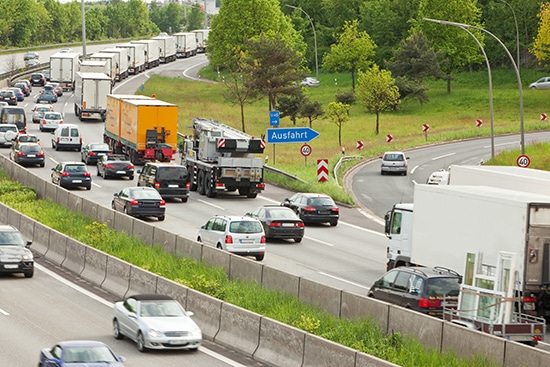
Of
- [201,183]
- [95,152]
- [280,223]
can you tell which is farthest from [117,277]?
[95,152]

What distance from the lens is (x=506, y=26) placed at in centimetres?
12756

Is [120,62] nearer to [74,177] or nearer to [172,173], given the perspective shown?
[74,177]

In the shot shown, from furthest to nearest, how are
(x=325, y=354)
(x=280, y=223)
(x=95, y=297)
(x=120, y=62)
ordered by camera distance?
(x=120, y=62), (x=280, y=223), (x=95, y=297), (x=325, y=354)

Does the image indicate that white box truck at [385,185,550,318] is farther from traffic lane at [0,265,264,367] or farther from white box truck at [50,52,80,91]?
white box truck at [50,52,80,91]

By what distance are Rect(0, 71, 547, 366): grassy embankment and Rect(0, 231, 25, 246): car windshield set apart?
3.23m

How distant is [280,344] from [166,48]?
5198 inches

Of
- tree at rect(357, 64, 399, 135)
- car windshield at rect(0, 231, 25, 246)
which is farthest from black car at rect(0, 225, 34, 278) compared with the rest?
tree at rect(357, 64, 399, 135)

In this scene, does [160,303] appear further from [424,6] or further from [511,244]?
[424,6]

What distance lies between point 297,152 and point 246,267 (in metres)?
46.9

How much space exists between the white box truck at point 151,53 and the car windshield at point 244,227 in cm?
10164

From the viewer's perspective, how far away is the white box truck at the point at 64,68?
368 ft

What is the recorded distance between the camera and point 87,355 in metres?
19.0

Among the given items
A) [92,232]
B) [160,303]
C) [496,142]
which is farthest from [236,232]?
[496,142]

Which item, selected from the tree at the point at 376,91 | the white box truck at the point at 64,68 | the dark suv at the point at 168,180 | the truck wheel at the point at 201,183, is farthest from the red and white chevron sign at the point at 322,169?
the white box truck at the point at 64,68
